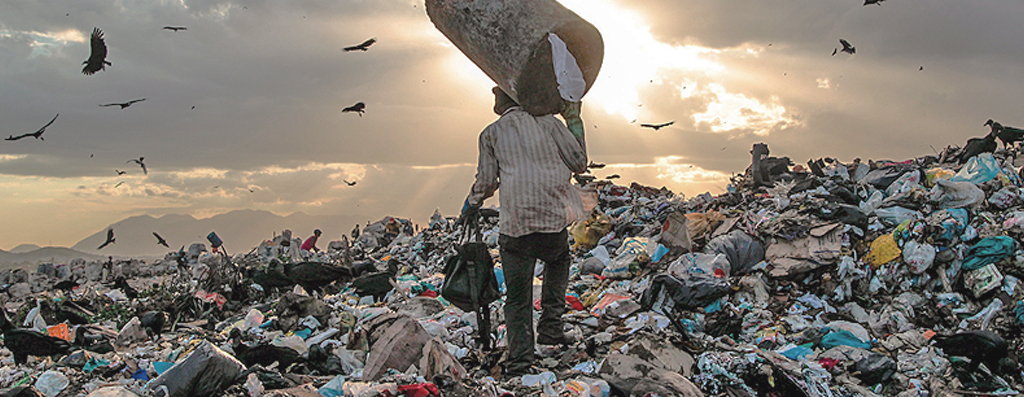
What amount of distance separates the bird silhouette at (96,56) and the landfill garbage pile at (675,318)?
7.67ft

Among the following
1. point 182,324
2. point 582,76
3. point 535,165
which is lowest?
point 182,324

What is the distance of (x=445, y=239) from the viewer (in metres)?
8.95

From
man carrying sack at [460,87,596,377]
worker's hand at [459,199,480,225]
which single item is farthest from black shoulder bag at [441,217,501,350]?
man carrying sack at [460,87,596,377]

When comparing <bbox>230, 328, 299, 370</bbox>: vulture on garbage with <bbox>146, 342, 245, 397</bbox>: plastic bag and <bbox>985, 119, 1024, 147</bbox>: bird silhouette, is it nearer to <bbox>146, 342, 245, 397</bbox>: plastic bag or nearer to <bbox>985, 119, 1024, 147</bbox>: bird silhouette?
<bbox>146, 342, 245, 397</bbox>: plastic bag

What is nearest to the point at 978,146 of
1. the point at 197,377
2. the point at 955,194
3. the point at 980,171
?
the point at 980,171

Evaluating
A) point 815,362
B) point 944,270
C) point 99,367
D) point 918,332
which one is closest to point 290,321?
point 99,367

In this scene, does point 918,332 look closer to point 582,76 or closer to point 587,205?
point 587,205

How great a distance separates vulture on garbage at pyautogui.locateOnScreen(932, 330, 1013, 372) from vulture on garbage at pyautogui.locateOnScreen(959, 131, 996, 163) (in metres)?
4.28

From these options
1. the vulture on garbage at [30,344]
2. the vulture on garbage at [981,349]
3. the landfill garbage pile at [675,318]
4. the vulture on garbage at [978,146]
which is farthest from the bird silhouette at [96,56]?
the vulture on garbage at [978,146]

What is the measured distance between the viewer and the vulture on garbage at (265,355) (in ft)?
9.66

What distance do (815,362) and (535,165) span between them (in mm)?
1799

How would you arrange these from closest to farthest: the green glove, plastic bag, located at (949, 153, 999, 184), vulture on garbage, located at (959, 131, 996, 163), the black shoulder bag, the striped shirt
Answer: the striped shirt < the green glove < the black shoulder bag < plastic bag, located at (949, 153, 999, 184) < vulture on garbage, located at (959, 131, 996, 163)

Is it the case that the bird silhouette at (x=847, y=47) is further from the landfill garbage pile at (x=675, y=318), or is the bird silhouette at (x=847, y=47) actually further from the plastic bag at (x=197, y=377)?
the plastic bag at (x=197, y=377)

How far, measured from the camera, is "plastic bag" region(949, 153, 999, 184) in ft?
16.5
